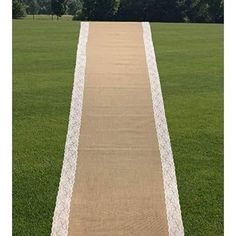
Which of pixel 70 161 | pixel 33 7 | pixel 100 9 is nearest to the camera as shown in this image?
pixel 70 161

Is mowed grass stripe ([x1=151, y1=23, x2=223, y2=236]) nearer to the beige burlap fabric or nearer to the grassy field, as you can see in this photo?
the grassy field

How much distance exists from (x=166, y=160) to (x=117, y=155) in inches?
33.6

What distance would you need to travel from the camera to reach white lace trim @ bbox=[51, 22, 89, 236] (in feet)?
20.6

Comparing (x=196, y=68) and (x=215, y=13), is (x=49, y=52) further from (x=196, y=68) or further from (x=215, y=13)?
(x=215, y=13)

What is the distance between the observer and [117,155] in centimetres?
799

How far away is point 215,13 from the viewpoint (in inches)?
1144

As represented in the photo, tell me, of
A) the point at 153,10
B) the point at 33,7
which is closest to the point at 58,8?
the point at 33,7

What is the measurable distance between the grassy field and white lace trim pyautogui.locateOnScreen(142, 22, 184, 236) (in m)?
0.11

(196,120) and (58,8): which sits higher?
(58,8)

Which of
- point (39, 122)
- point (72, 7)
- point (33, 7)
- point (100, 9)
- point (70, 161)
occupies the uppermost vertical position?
point (100, 9)

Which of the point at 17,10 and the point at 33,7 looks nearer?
the point at 17,10

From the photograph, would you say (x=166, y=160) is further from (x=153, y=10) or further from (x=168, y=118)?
(x=153, y=10)
